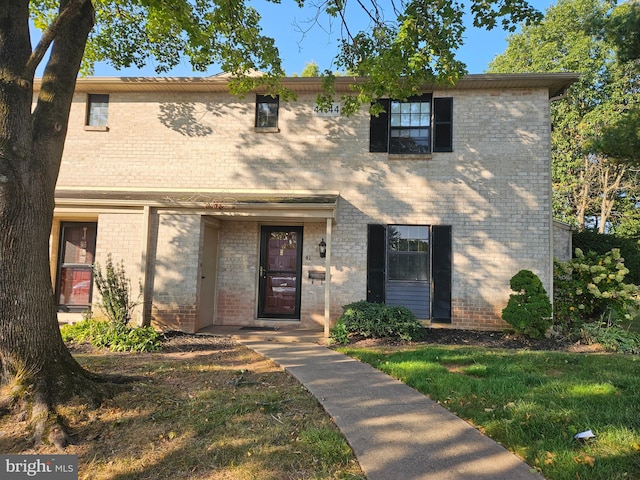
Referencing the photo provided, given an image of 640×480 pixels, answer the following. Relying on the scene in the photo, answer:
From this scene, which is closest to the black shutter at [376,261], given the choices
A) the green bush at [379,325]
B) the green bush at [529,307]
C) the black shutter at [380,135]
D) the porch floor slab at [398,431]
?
the green bush at [379,325]

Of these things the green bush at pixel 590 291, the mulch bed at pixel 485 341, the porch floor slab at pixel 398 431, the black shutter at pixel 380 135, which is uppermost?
the black shutter at pixel 380 135

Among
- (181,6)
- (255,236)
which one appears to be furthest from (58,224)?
(181,6)

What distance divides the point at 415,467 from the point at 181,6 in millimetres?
6432

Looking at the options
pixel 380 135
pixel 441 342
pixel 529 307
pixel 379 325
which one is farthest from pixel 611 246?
pixel 379 325

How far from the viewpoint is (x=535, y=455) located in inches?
109

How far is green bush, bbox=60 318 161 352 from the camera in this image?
254 inches

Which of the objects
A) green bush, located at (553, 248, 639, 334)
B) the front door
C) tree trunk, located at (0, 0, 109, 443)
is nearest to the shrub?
the front door

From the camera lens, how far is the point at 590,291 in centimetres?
760

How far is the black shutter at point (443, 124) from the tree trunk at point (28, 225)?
696cm

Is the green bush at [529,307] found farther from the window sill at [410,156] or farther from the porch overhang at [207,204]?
the porch overhang at [207,204]

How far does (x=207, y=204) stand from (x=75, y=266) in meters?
3.94

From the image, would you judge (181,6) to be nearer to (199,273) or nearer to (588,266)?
(199,273)

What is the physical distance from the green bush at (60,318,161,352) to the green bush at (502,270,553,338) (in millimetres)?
6700

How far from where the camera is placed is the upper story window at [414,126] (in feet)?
27.9
